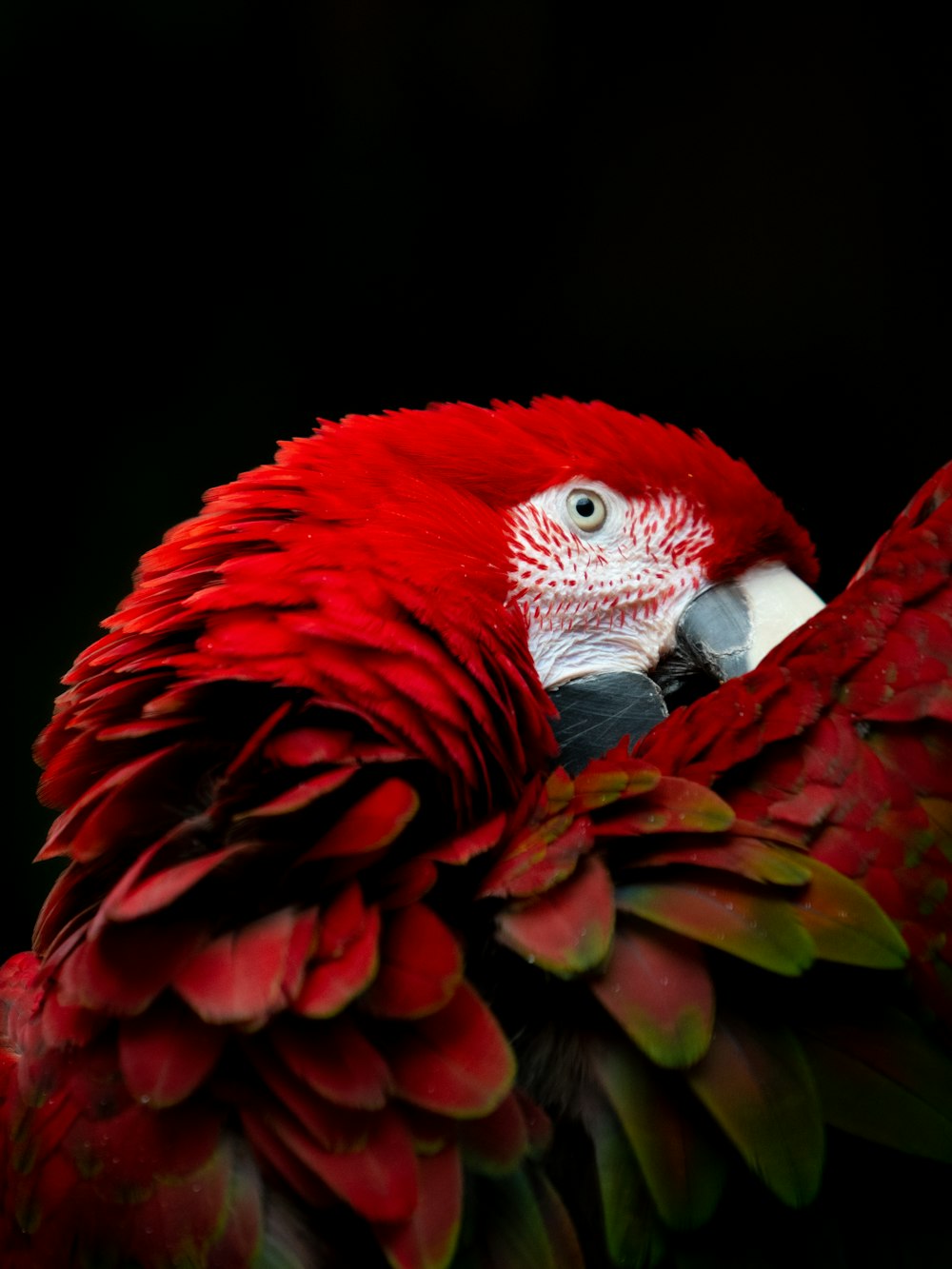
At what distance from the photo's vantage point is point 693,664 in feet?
3.19

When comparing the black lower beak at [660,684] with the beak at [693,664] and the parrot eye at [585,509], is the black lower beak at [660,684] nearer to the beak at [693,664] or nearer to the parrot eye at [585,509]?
the beak at [693,664]

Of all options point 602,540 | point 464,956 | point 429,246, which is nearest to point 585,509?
point 602,540

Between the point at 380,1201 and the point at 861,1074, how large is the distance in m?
0.23

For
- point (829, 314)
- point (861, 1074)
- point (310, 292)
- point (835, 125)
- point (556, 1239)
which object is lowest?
point (556, 1239)

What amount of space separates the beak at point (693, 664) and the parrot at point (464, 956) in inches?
6.6

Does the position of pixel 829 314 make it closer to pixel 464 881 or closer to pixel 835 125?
pixel 835 125

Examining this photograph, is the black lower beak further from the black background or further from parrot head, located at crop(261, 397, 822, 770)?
the black background

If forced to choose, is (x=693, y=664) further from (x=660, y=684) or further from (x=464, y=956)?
(x=464, y=956)

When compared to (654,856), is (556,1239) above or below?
below

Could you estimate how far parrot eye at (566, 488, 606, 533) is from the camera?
36.6 inches

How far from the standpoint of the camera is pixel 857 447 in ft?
5.80

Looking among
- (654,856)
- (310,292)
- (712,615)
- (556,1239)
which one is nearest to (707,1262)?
(556,1239)

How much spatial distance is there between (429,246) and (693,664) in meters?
0.91

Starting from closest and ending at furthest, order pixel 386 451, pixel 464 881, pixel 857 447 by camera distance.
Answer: pixel 464 881
pixel 386 451
pixel 857 447
